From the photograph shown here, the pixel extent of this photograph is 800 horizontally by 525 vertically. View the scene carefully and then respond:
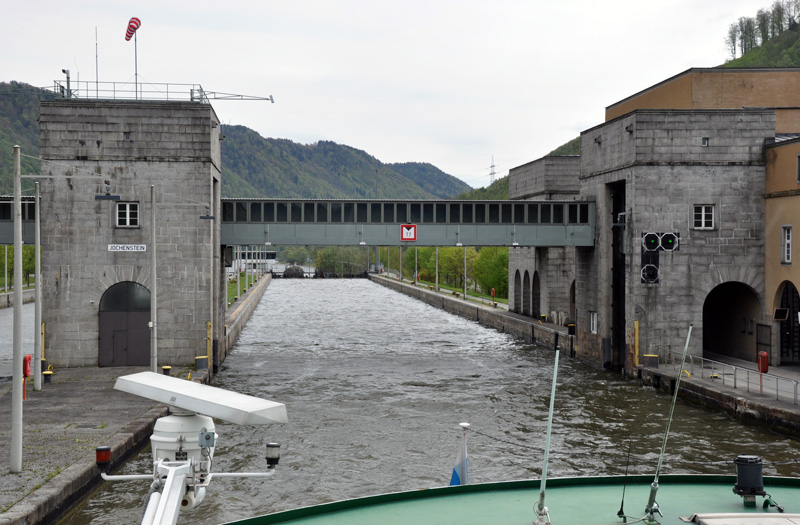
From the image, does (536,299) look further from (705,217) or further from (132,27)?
(132,27)

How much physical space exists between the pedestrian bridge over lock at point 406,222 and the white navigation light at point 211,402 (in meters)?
29.1

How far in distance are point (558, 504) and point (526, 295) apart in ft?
158

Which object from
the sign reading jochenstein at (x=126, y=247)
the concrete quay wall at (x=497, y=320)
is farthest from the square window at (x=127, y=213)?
the concrete quay wall at (x=497, y=320)

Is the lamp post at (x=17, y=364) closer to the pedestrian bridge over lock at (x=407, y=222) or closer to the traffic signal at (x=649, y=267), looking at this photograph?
the pedestrian bridge over lock at (x=407, y=222)

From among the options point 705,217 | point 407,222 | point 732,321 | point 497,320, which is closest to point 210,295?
point 407,222

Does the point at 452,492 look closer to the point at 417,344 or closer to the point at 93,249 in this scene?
the point at 93,249

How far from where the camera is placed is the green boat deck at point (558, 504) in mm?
9438

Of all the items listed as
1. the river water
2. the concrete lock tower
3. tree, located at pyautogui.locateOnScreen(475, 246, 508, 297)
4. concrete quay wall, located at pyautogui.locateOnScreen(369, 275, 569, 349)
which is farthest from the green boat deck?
tree, located at pyautogui.locateOnScreen(475, 246, 508, 297)

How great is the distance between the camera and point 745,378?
29.9m

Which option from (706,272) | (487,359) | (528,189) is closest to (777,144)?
(706,272)

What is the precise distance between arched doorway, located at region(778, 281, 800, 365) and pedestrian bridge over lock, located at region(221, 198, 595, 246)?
8.73m

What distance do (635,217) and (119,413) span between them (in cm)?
2147

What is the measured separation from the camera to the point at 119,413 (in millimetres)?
23406

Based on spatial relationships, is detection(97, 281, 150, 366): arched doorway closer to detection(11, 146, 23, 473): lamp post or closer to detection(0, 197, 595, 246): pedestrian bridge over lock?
detection(0, 197, 595, 246): pedestrian bridge over lock
